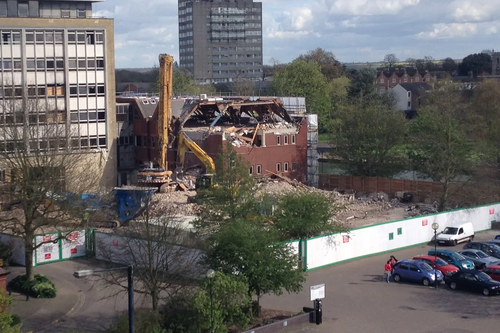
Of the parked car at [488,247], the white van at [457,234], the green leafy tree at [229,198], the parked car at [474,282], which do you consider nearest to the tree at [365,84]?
the white van at [457,234]

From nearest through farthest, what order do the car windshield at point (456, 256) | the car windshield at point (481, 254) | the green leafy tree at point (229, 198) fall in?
the green leafy tree at point (229, 198) < the car windshield at point (456, 256) < the car windshield at point (481, 254)

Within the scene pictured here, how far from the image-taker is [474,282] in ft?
80.8

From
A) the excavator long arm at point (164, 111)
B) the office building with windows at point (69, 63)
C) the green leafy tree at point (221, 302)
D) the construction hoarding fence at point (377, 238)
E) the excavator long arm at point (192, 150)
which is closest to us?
the green leafy tree at point (221, 302)

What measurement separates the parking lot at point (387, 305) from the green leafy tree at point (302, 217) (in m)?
1.73

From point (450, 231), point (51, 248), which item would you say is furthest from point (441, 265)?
point (51, 248)

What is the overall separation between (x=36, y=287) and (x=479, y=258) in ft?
54.1

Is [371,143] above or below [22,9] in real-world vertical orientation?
below

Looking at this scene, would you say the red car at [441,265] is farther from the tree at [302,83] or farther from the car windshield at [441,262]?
the tree at [302,83]

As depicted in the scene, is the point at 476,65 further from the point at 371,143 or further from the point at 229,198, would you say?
the point at 229,198

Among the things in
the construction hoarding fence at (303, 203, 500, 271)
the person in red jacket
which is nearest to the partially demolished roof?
the construction hoarding fence at (303, 203, 500, 271)

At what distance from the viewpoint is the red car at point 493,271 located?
25938mm

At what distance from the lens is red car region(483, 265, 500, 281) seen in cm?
2594

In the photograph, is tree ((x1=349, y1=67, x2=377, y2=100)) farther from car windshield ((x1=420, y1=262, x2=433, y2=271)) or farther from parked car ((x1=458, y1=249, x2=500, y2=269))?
car windshield ((x1=420, y1=262, x2=433, y2=271))

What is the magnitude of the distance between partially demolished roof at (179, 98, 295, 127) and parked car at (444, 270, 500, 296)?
96.5ft
